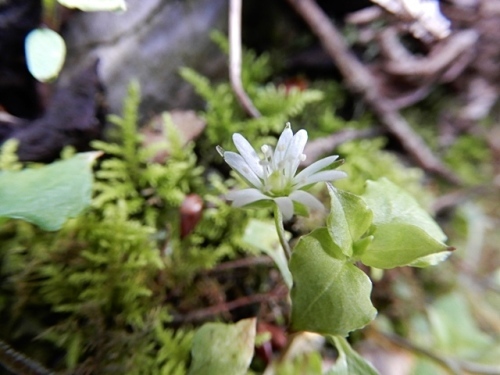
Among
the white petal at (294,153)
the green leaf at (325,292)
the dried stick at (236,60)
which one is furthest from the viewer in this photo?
the dried stick at (236,60)

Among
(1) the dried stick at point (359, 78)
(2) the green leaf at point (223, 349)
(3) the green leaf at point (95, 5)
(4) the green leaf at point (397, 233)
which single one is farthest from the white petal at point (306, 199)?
(1) the dried stick at point (359, 78)

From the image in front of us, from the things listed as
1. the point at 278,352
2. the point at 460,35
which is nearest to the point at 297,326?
the point at 278,352

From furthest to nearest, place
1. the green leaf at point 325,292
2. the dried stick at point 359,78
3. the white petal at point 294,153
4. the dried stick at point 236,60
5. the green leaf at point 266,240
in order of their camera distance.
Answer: the dried stick at point 359,78
the dried stick at point 236,60
the green leaf at point 266,240
the white petal at point 294,153
the green leaf at point 325,292

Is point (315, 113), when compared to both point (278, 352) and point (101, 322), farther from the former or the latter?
point (101, 322)

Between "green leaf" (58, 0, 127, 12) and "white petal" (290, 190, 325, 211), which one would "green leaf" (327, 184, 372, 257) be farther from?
"green leaf" (58, 0, 127, 12)

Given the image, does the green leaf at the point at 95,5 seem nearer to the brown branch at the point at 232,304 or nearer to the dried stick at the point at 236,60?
the dried stick at the point at 236,60

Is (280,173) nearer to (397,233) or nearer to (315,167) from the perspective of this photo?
(315,167)

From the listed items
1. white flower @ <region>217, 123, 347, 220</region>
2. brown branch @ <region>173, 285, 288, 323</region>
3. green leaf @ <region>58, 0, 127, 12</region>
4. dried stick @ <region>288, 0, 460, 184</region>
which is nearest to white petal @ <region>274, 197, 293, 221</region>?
white flower @ <region>217, 123, 347, 220</region>
